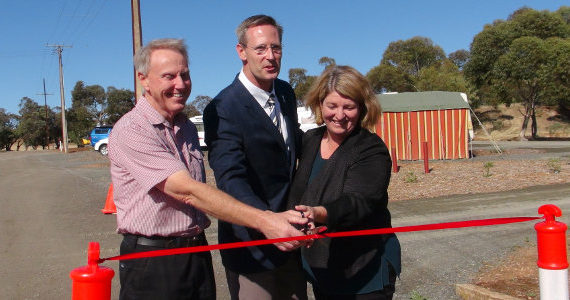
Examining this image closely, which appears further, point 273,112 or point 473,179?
point 473,179

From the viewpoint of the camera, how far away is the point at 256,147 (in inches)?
100

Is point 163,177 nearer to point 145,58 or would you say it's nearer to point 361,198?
point 145,58

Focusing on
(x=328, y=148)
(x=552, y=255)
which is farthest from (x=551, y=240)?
(x=328, y=148)

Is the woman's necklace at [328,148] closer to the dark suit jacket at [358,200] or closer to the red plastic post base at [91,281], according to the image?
the dark suit jacket at [358,200]

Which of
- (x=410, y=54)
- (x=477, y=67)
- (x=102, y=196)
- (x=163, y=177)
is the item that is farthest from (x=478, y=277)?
(x=410, y=54)

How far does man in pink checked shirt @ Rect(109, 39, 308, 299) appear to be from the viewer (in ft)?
7.64

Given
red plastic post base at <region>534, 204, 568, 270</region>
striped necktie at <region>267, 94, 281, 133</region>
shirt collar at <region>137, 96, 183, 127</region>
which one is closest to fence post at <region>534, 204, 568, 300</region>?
red plastic post base at <region>534, 204, 568, 270</region>

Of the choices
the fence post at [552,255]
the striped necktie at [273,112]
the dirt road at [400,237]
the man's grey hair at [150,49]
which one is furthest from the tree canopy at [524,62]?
the man's grey hair at [150,49]

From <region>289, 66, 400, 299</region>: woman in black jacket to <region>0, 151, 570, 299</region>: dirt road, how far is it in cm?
254

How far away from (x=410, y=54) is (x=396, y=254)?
195 ft

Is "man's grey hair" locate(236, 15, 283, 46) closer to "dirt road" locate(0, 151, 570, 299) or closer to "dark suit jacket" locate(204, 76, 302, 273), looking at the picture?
"dark suit jacket" locate(204, 76, 302, 273)

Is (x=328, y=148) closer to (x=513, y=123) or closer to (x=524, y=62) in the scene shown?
(x=524, y=62)

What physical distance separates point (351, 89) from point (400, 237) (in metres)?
5.09

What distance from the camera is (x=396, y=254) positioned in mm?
2609
